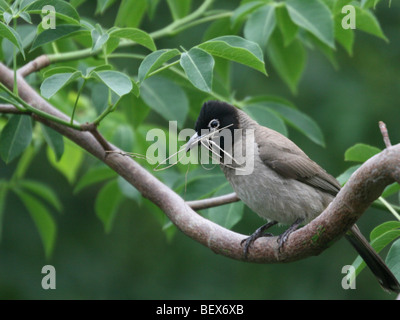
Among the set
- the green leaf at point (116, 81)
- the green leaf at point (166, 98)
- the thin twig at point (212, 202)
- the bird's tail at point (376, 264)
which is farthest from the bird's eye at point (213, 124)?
the green leaf at point (116, 81)

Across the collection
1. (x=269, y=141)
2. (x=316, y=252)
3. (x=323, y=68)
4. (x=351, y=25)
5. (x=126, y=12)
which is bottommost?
(x=316, y=252)

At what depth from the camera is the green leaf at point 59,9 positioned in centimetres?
250

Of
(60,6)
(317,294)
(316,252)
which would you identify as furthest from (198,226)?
(317,294)

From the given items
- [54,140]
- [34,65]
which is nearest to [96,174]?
[54,140]

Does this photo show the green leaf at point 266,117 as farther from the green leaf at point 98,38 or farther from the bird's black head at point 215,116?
the green leaf at point 98,38

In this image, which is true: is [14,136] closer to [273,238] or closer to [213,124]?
[213,124]

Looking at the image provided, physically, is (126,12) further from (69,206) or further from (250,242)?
(69,206)

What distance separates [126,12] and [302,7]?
3.22 feet

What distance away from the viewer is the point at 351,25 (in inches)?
128

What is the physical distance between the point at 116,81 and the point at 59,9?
56 cm

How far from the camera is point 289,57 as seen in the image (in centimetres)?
387

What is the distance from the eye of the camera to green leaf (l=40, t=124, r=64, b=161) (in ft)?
10.5

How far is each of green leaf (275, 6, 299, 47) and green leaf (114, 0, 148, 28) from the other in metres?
0.75

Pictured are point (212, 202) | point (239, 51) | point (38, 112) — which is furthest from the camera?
point (212, 202)
